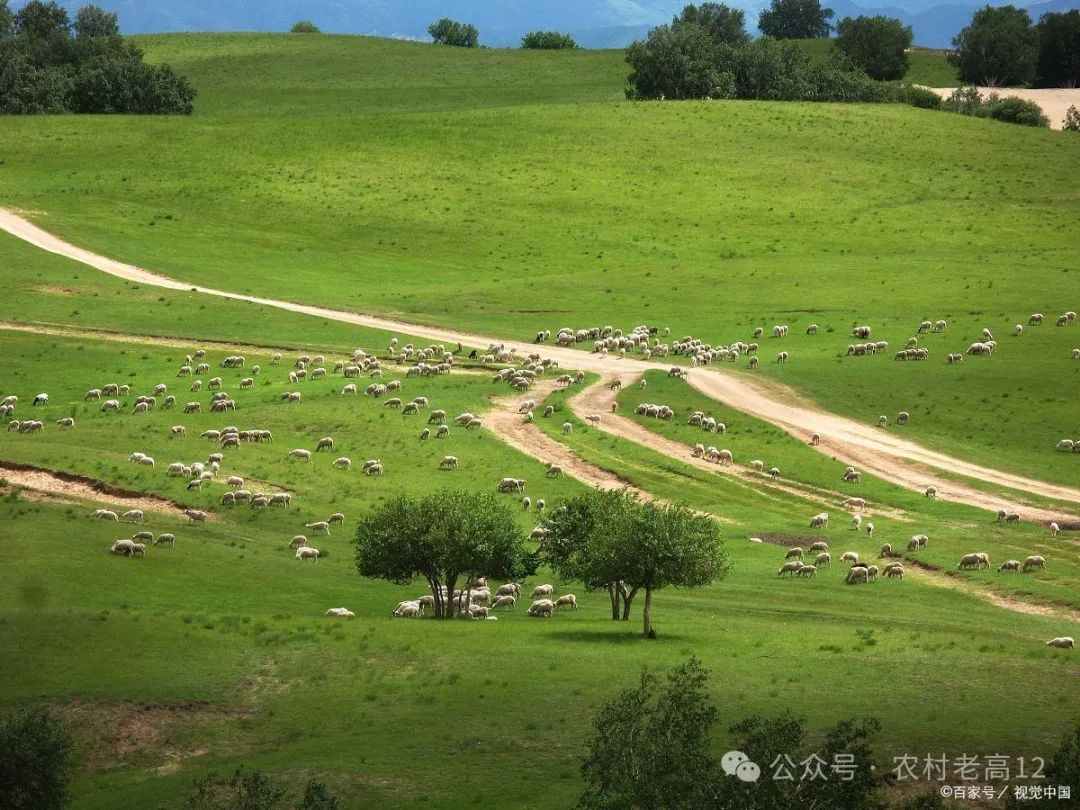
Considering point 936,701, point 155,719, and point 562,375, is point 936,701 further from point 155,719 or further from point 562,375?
point 562,375

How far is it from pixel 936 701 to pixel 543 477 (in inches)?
1172

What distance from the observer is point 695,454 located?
219 ft

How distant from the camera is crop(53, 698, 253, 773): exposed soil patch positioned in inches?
1332

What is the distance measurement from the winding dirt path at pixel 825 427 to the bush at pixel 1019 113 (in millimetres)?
84221

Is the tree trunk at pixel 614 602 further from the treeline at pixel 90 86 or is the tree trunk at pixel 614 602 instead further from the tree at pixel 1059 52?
the tree at pixel 1059 52

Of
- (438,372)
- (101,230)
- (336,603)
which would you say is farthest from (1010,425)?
(101,230)

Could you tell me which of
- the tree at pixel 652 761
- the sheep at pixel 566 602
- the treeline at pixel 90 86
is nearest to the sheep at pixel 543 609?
the sheep at pixel 566 602

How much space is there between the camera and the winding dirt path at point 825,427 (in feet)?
204

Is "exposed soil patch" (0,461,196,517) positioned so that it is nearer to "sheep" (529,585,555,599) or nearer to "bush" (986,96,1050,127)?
"sheep" (529,585,555,599)

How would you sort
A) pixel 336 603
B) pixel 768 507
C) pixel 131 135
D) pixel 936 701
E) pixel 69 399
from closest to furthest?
pixel 936 701 → pixel 336 603 → pixel 768 507 → pixel 69 399 → pixel 131 135

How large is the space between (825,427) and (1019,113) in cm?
9630

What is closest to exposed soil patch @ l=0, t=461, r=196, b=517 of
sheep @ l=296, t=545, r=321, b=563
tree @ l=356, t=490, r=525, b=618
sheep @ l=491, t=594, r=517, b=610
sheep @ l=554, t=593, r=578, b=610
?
sheep @ l=296, t=545, r=321, b=563

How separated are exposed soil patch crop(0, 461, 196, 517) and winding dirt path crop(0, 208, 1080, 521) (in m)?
22.8

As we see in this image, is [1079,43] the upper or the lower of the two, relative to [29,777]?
upper
